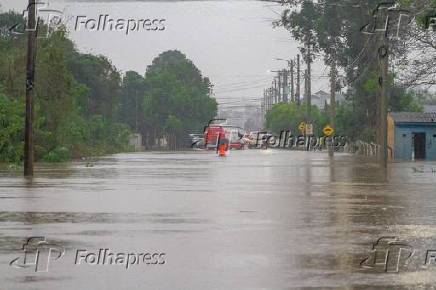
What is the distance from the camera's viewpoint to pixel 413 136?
62.1m

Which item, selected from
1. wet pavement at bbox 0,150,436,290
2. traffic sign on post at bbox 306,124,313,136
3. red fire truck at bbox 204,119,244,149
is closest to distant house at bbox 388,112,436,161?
traffic sign on post at bbox 306,124,313,136

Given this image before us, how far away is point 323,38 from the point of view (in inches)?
2889

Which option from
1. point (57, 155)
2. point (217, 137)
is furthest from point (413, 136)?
point (217, 137)

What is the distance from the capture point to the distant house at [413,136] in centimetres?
6097

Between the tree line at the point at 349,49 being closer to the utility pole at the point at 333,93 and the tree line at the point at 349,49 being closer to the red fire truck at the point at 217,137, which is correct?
the utility pole at the point at 333,93

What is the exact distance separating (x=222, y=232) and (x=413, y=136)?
4783 centimetres

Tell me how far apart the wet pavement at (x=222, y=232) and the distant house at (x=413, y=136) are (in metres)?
31.2

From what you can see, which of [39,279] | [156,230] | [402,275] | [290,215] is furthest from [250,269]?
[290,215]

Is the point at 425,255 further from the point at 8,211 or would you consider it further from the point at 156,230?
the point at 8,211

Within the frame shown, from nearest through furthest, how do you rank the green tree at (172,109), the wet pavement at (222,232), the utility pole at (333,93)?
the wet pavement at (222,232) < the utility pole at (333,93) < the green tree at (172,109)

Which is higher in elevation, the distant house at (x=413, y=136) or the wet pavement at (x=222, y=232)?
the distant house at (x=413, y=136)

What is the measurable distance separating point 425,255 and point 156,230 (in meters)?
5.02

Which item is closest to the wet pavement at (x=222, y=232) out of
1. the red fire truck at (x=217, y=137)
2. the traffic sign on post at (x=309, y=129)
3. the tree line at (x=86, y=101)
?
the tree line at (x=86, y=101)

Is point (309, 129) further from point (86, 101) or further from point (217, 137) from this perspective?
point (86, 101)
